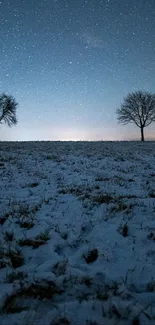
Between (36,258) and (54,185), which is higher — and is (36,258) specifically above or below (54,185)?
below

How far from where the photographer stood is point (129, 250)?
355cm

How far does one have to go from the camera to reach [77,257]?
333 cm

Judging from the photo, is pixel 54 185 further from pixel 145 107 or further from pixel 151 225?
pixel 145 107

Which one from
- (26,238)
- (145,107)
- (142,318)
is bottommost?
(142,318)

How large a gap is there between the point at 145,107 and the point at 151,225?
1810 inches

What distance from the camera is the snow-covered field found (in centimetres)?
227

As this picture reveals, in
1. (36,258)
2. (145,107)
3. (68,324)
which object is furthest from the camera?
(145,107)

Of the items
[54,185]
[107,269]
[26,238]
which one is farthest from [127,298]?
[54,185]

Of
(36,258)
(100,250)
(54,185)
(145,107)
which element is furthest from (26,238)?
(145,107)

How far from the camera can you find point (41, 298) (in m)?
2.46

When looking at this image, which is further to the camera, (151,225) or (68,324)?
(151,225)

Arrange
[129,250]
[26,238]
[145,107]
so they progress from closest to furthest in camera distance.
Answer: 1. [129,250]
2. [26,238]
3. [145,107]

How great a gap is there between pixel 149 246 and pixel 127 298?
1403 mm

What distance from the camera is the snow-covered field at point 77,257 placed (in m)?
2.27
